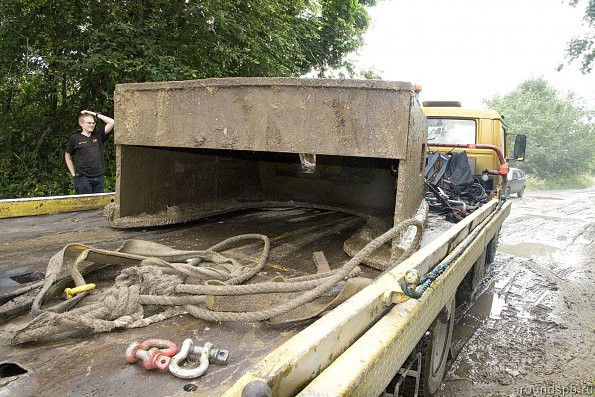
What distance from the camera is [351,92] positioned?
7.13 ft

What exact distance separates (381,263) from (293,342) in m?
1.47

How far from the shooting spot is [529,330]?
145 inches

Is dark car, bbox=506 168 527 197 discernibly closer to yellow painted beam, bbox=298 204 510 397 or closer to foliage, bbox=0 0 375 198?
foliage, bbox=0 0 375 198

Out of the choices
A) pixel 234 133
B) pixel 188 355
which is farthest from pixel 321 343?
pixel 234 133

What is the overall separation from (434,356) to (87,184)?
4212 millimetres

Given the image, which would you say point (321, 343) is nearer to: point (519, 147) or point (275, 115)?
point (275, 115)

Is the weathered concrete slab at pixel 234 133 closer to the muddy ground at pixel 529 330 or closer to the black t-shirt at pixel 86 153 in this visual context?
the muddy ground at pixel 529 330

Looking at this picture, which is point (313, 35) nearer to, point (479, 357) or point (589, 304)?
point (589, 304)

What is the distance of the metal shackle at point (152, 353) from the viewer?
1.30 meters

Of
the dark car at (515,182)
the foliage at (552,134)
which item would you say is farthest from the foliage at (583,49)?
the foliage at (552,134)

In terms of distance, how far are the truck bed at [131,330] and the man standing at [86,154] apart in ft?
4.01

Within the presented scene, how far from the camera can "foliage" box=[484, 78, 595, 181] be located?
30172 millimetres

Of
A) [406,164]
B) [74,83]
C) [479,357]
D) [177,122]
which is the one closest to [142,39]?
[74,83]

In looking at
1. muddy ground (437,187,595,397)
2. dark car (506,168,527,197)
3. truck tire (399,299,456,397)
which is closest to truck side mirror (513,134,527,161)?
muddy ground (437,187,595,397)
